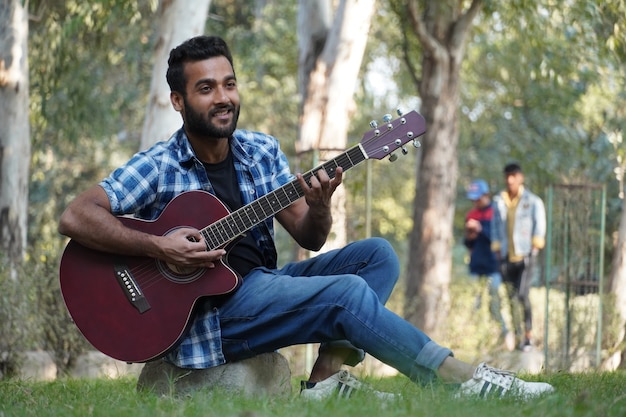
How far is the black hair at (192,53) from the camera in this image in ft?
17.0

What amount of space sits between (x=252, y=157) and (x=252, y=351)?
977 mm

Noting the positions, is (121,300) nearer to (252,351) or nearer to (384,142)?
(252,351)

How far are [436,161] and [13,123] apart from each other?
4918 millimetres

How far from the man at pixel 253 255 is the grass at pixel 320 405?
0.20 meters

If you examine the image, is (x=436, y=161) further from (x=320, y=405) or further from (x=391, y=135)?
(x=320, y=405)

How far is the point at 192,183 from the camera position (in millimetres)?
5129

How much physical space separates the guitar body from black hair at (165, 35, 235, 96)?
0.63 meters

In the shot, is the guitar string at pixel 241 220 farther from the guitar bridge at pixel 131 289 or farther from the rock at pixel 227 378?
the rock at pixel 227 378

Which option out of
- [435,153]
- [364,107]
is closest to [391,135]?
[435,153]

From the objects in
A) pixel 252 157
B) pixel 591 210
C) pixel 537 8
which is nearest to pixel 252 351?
pixel 252 157

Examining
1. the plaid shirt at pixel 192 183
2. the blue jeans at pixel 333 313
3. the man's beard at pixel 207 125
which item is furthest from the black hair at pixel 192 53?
the blue jeans at pixel 333 313

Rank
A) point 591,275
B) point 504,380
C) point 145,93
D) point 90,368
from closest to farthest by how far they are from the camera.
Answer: point 504,380
point 90,368
point 591,275
point 145,93

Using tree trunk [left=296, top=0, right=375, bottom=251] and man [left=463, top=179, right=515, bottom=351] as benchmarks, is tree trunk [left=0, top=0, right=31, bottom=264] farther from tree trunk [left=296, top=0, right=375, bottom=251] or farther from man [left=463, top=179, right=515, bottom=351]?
man [left=463, top=179, right=515, bottom=351]

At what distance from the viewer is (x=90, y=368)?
31.2ft
